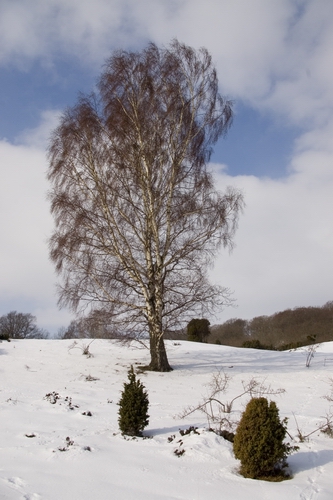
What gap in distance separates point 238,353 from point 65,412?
10006 millimetres

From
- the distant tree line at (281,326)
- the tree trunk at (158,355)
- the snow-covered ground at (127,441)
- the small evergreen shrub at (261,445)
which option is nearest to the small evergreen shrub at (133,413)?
the snow-covered ground at (127,441)

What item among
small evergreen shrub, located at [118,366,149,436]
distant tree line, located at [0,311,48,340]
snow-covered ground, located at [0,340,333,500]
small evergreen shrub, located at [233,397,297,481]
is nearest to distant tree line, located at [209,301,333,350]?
distant tree line, located at [0,311,48,340]

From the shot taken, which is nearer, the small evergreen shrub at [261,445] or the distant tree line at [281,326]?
the small evergreen shrub at [261,445]

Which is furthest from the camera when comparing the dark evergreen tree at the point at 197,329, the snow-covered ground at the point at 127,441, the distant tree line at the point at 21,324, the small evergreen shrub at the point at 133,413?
the distant tree line at the point at 21,324

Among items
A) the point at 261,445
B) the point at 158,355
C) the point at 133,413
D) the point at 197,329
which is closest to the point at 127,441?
the point at 133,413

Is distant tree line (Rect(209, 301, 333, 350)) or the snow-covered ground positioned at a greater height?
distant tree line (Rect(209, 301, 333, 350))

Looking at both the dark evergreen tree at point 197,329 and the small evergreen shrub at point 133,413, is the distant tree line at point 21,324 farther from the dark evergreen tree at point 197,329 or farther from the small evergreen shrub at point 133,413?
the small evergreen shrub at point 133,413

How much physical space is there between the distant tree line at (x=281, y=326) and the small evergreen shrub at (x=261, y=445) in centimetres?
3909

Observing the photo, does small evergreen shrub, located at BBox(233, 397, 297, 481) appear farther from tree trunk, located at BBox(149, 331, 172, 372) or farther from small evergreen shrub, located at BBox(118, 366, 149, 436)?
tree trunk, located at BBox(149, 331, 172, 372)

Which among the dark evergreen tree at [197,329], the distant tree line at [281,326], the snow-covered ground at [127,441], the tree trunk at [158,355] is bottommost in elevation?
the snow-covered ground at [127,441]

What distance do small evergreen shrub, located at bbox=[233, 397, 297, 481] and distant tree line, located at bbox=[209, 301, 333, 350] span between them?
39091 mm

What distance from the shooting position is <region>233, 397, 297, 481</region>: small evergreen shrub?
4.75 meters

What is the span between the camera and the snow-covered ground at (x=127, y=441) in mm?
4289

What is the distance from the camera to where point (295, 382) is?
11367 mm
